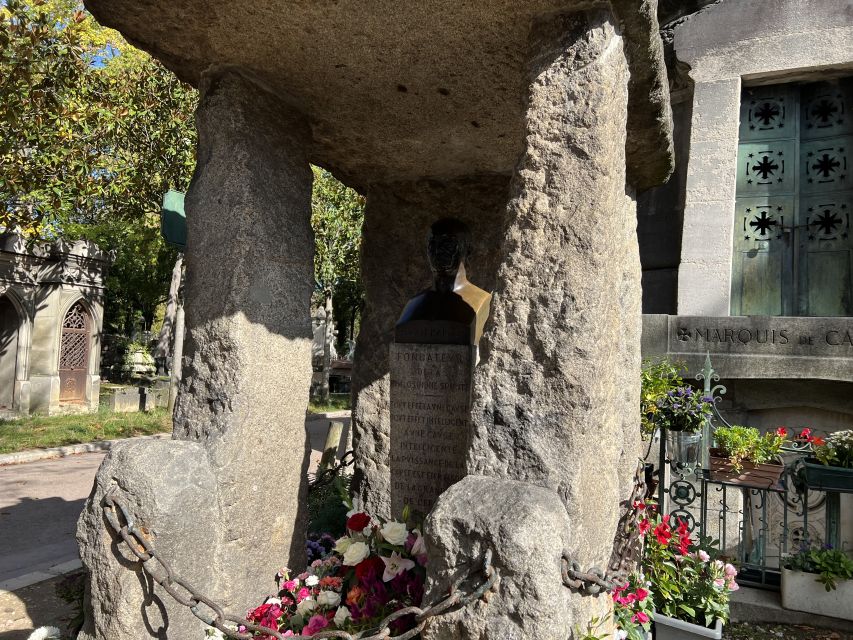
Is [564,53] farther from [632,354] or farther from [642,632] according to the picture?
[642,632]

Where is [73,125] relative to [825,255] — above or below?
above

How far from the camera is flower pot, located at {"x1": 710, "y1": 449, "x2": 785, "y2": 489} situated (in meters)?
4.69

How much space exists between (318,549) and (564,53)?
10.2ft

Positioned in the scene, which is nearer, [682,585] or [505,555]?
[505,555]

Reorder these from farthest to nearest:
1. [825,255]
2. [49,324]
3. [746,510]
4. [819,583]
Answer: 1. [49,324]
2. [825,255]
3. [746,510]
4. [819,583]

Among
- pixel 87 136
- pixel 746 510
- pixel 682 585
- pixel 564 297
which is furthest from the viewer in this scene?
pixel 87 136

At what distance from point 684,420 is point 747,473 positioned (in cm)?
68

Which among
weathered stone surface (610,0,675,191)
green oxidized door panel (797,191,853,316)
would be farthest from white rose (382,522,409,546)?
green oxidized door panel (797,191,853,316)

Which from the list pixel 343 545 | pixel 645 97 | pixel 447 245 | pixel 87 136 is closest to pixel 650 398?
pixel 447 245

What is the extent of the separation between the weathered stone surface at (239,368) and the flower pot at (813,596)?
344cm

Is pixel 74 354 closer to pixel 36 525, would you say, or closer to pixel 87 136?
pixel 87 136

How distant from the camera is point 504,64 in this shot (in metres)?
3.04

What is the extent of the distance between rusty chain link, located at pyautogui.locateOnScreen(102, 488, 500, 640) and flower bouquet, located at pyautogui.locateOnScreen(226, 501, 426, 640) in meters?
0.23

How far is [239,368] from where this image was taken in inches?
113
